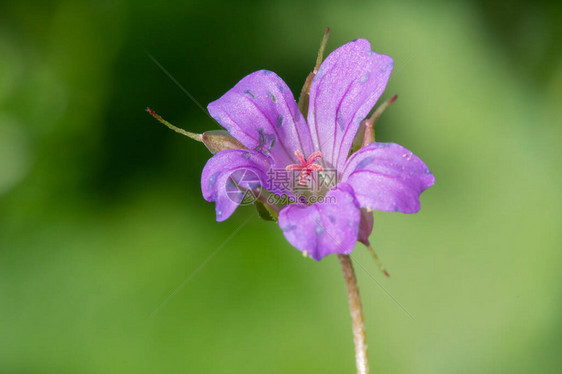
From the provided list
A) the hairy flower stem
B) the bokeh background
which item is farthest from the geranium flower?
the bokeh background

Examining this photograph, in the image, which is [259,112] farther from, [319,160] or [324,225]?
[324,225]

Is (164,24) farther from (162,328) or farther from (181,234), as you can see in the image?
(162,328)

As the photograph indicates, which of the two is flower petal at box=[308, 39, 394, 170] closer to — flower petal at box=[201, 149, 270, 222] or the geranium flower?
the geranium flower

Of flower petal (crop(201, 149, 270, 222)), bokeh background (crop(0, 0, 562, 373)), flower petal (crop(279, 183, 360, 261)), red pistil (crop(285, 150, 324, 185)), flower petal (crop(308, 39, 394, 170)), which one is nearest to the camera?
flower petal (crop(279, 183, 360, 261))

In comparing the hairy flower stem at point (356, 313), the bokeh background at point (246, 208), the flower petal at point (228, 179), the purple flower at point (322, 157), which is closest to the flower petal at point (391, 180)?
the purple flower at point (322, 157)

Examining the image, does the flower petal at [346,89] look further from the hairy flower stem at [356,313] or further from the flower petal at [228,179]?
the hairy flower stem at [356,313]

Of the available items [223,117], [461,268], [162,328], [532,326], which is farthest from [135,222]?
[532,326]

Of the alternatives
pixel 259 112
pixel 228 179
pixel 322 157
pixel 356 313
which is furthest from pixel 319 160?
pixel 356 313
